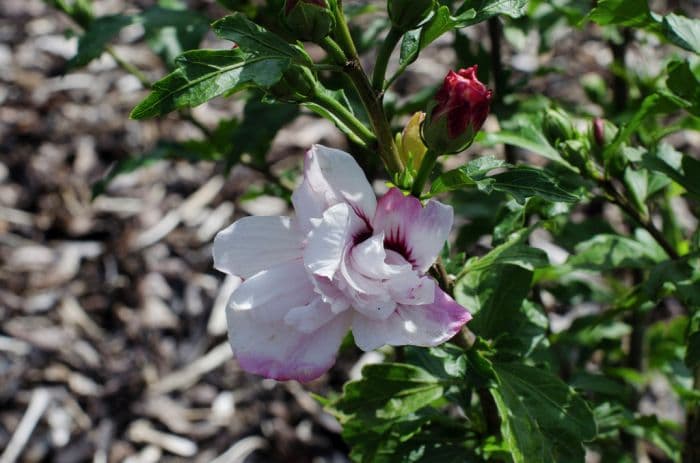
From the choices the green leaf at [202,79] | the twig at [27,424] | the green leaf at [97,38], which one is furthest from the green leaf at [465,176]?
the twig at [27,424]

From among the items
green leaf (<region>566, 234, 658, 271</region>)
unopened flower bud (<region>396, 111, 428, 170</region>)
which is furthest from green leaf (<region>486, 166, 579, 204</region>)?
green leaf (<region>566, 234, 658, 271</region>)

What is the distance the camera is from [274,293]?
940 mm

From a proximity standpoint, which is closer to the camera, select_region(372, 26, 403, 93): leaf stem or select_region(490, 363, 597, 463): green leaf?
select_region(372, 26, 403, 93): leaf stem

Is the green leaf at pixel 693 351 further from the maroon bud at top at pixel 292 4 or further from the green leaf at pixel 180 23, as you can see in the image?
the green leaf at pixel 180 23

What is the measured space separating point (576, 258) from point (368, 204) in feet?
1.96

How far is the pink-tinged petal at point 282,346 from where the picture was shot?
94 cm

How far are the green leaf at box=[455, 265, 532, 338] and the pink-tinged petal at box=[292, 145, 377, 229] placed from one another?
0.36 metres

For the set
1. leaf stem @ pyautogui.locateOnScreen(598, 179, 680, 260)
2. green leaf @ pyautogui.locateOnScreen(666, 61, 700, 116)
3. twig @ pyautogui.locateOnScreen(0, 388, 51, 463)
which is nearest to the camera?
green leaf @ pyautogui.locateOnScreen(666, 61, 700, 116)

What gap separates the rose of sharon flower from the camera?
2.96 ft

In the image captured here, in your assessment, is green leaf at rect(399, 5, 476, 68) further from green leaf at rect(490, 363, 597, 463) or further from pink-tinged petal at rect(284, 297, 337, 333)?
green leaf at rect(490, 363, 597, 463)

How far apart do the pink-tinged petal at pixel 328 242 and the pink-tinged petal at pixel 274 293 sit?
55 millimetres

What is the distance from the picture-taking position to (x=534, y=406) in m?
1.14

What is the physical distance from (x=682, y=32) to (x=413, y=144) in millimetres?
446

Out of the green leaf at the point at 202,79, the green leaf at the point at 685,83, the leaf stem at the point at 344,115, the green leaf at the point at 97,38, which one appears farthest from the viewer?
the green leaf at the point at 97,38
